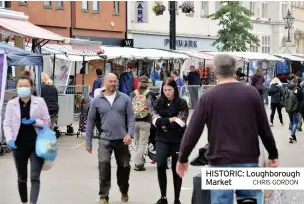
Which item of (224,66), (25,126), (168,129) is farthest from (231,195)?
(168,129)

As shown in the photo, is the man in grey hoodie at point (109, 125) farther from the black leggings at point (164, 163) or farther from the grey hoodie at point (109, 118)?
the black leggings at point (164, 163)

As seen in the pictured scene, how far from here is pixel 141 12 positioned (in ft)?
155

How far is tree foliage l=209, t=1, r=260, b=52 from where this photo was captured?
50.7 m

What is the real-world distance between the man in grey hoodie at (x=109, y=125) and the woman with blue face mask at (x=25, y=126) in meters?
1.13

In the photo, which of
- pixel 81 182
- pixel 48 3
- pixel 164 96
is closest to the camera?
pixel 164 96

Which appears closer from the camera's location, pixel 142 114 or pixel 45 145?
pixel 45 145

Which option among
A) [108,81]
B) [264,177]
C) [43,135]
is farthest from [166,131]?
[264,177]

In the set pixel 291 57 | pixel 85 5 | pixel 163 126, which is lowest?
pixel 163 126

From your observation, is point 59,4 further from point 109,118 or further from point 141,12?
point 109,118

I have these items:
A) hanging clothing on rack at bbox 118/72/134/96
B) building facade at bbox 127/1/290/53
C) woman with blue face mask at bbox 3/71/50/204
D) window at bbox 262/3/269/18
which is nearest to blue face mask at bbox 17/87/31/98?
woman with blue face mask at bbox 3/71/50/204

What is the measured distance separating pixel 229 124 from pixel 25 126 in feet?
12.8

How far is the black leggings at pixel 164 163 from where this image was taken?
1073cm

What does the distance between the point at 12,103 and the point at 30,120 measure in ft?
1.14

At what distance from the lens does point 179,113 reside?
11.1 metres
